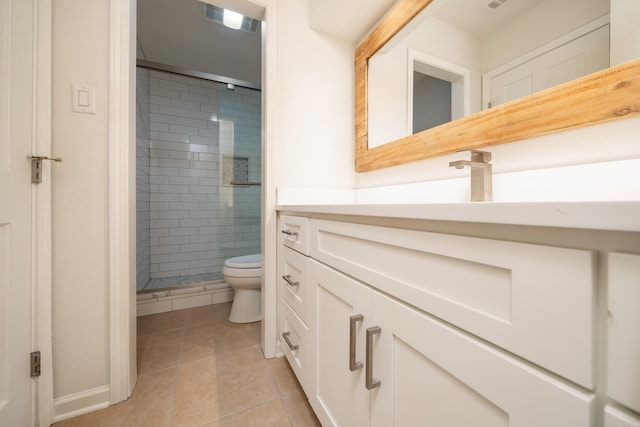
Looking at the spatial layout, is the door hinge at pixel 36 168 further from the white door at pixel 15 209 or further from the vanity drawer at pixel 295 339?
the vanity drawer at pixel 295 339

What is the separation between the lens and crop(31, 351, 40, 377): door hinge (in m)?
0.91

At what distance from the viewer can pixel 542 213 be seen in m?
0.29

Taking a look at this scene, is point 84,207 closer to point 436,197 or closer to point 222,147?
point 436,197

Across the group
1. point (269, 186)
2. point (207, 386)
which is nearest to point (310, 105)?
point (269, 186)

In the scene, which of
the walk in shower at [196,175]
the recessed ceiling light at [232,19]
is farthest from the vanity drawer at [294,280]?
the recessed ceiling light at [232,19]

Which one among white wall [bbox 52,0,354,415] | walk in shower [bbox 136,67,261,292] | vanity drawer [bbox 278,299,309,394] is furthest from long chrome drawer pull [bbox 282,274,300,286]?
walk in shower [bbox 136,67,261,292]

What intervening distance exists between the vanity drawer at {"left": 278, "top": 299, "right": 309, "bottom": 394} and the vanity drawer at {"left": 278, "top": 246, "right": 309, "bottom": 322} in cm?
4

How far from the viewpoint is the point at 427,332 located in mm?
458

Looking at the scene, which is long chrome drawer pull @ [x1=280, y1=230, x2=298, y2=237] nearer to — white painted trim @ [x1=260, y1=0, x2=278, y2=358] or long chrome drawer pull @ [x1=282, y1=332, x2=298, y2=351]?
white painted trim @ [x1=260, y1=0, x2=278, y2=358]

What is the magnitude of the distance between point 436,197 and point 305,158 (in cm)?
74

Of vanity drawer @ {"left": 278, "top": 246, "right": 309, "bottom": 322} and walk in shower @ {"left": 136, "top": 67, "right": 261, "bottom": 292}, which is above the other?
walk in shower @ {"left": 136, "top": 67, "right": 261, "bottom": 292}

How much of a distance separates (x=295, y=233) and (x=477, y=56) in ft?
3.10

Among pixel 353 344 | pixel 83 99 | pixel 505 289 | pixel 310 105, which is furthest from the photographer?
pixel 310 105

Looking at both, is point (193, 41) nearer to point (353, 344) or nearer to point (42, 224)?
point (42, 224)
